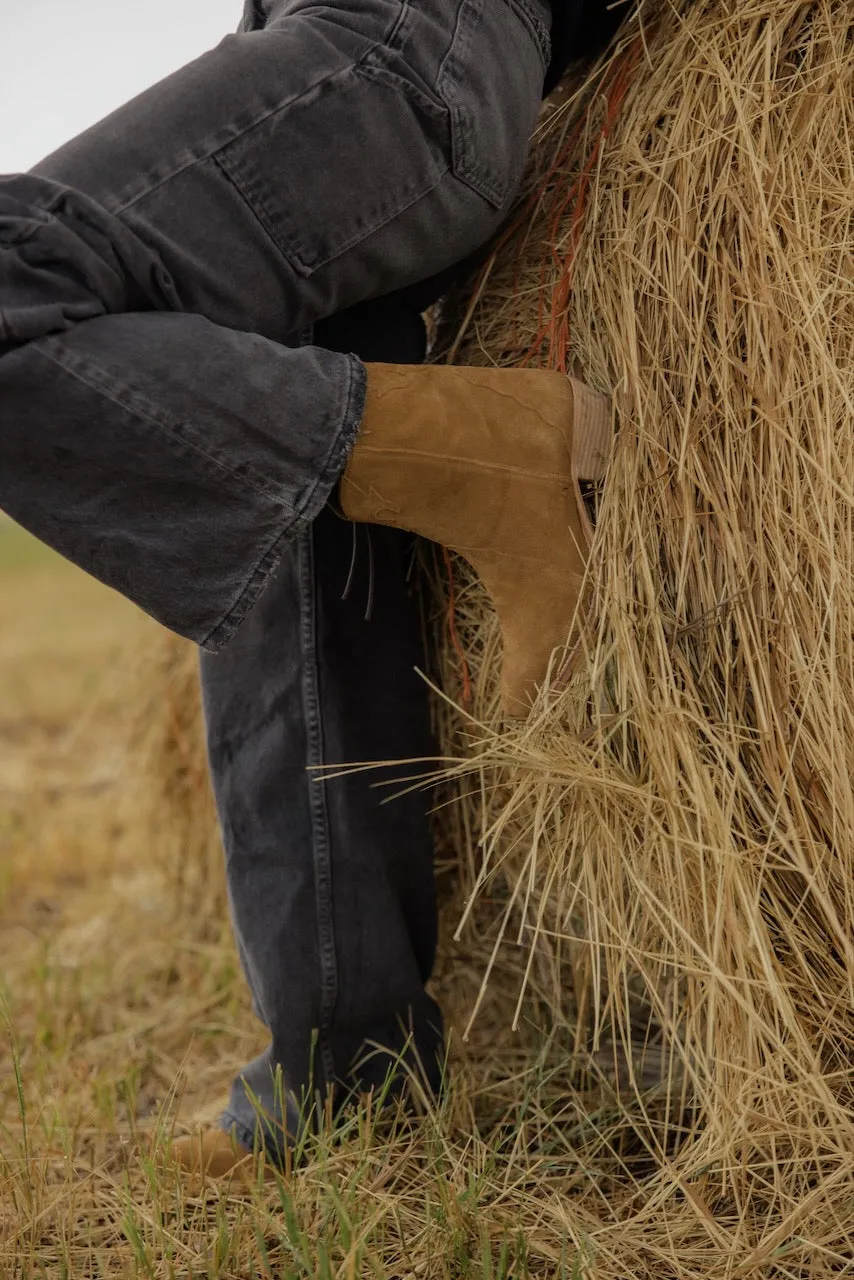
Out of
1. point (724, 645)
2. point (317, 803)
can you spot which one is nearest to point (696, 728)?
point (724, 645)

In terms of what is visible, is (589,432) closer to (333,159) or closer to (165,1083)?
(333,159)

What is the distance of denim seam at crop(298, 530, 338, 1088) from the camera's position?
3.40 feet

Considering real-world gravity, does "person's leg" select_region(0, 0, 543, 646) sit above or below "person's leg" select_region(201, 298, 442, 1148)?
above

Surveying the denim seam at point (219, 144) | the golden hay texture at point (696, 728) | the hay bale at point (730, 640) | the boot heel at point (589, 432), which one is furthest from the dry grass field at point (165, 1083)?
the denim seam at point (219, 144)

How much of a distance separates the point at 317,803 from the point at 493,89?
61 cm

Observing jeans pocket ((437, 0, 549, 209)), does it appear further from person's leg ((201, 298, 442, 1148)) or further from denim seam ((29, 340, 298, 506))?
denim seam ((29, 340, 298, 506))

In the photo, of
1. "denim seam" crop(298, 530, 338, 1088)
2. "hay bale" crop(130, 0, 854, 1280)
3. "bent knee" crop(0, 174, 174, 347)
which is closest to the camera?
"bent knee" crop(0, 174, 174, 347)

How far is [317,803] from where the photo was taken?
41.2 inches

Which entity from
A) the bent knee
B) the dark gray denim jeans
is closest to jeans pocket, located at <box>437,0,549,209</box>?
the dark gray denim jeans

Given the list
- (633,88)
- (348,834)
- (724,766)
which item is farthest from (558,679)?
(633,88)

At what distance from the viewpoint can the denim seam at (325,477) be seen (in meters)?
0.85

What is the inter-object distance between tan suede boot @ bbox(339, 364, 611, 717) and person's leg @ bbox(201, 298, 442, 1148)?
0.44ft

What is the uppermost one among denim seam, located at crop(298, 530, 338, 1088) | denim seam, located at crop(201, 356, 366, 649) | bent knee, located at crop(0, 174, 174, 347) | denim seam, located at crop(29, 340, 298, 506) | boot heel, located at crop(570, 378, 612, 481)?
bent knee, located at crop(0, 174, 174, 347)

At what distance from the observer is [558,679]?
924 millimetres
